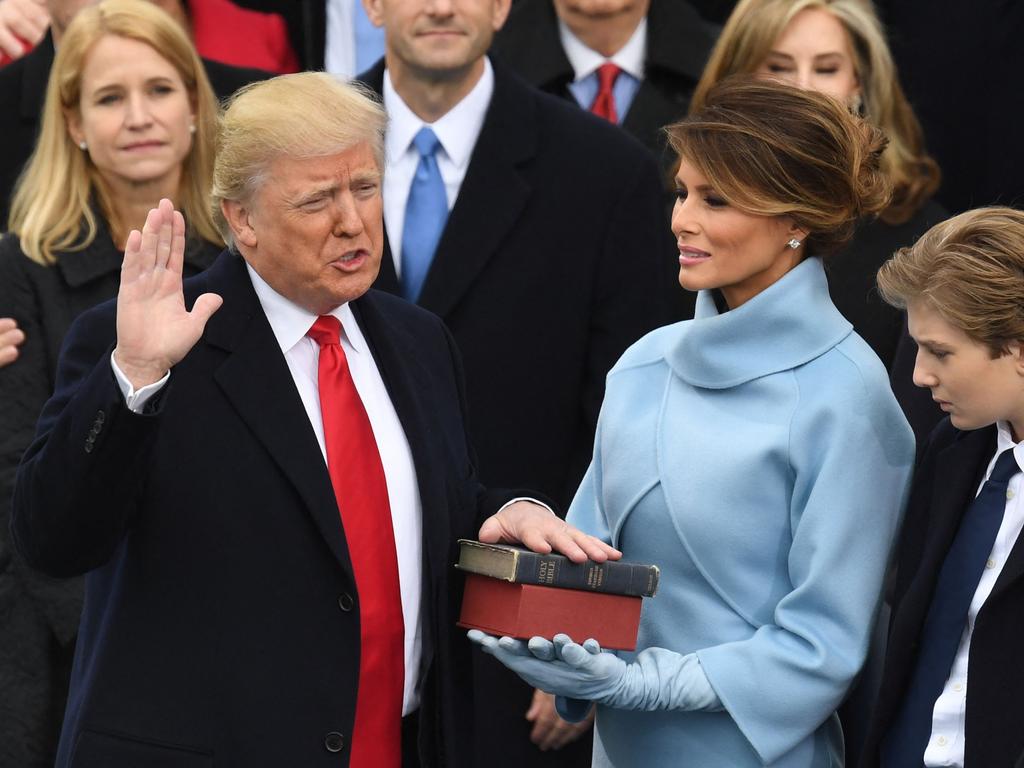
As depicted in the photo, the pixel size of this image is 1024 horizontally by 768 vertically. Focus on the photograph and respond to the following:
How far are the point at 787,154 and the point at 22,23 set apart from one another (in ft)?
10.5

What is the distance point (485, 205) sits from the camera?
4629 mm

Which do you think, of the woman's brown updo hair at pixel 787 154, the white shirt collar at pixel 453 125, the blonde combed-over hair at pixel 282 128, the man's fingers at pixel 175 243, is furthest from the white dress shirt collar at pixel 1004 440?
the white shirt collar at pixel 453 125

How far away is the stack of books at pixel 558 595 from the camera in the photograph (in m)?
3.24

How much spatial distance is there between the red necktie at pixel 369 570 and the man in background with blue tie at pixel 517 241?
1195 mm

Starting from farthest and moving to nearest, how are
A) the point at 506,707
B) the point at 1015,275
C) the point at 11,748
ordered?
1. the point at 11,748
2. the point at 506,707
3. the point at 1015,275

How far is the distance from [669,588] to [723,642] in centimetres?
15

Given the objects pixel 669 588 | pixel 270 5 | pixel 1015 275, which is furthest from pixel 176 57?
pixel 1015 275

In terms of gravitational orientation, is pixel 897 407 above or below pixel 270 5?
below

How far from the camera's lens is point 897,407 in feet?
11.1

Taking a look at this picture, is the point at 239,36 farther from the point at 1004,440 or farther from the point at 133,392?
the point at 1004,440

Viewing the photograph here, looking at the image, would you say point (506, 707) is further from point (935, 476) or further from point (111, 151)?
point (111, 151)

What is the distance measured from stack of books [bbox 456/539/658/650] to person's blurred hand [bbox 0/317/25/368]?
1.65 m

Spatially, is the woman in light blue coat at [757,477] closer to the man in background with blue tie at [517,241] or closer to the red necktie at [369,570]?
the red necktie at [369,570]

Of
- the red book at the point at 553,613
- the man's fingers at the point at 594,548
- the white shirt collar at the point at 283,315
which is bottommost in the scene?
the red book at the point at 553,613
